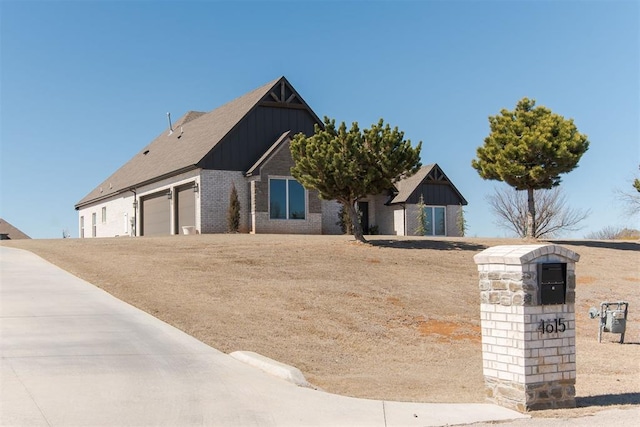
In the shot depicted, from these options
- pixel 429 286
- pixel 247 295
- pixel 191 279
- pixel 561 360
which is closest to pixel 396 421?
pixel 561 360

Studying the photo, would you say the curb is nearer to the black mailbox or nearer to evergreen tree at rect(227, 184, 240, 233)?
the black mailbox

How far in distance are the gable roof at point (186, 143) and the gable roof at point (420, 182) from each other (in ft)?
27.8

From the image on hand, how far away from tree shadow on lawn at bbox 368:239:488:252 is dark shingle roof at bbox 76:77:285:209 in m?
10.0

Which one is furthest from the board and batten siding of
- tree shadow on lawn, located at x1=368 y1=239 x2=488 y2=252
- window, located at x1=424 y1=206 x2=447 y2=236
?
window, located at x1=424 y1=206 x2=447 y2=236

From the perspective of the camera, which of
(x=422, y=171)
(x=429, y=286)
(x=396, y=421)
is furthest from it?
(x=422, y=171)

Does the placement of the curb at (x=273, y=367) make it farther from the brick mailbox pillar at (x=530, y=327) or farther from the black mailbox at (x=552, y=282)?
the black mailbox at (x=552, y=282)

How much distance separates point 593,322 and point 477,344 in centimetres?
527

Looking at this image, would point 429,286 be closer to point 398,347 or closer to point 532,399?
point 398,347

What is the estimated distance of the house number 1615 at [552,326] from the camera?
8094 mm

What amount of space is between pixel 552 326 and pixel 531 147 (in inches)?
847

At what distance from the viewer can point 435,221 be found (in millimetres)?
39812

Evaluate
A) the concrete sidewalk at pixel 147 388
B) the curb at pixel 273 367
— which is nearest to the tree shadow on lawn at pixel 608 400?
the concrete sidewalk at pixel 147 388

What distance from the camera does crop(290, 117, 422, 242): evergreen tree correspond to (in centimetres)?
2359

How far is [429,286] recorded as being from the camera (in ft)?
61.2
